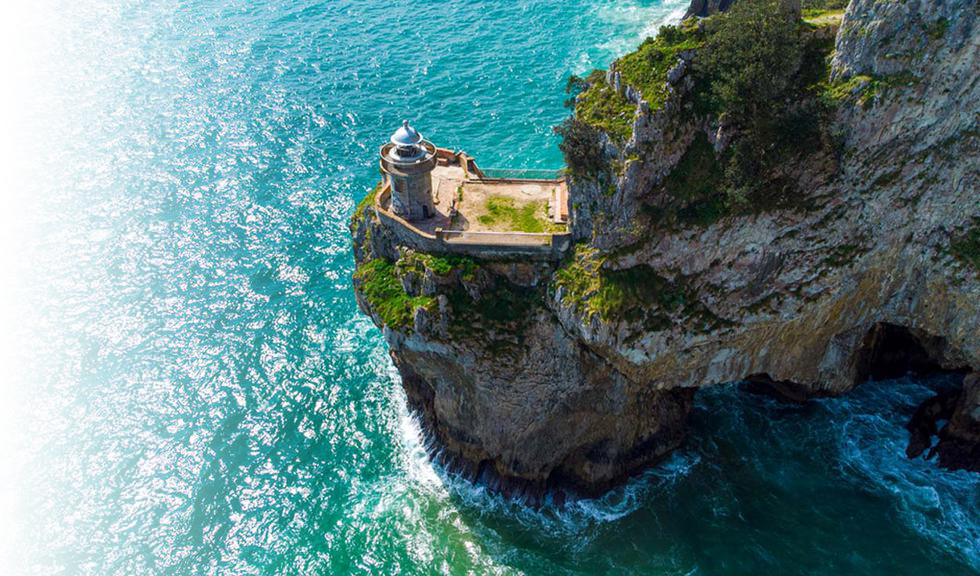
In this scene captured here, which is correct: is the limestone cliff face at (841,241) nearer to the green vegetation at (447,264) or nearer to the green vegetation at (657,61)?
the green vegetation at (657,61)

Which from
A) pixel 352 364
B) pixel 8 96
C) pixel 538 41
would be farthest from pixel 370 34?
pixel 352 364

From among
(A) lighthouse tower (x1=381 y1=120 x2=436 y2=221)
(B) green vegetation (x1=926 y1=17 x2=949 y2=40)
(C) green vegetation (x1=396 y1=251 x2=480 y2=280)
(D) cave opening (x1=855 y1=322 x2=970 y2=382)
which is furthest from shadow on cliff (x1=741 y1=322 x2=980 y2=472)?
(A) lighthouse tower (x1=381 y1=120 x2=436 y2=221)

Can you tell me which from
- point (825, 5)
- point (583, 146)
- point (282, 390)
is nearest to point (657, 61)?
point (583, 146)

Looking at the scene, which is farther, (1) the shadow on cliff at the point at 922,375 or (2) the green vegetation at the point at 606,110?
(1) the shadow on cliff at the point at 922,375

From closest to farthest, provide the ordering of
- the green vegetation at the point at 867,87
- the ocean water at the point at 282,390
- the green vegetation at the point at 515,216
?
1. the green vegetation at the point at 867,87
2. the green vegetation at the point at 515,216
3. the ocean water at the point at 282,390

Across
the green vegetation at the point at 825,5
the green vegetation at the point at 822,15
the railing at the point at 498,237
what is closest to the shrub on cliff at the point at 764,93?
the green vegetation at the point at 822,15

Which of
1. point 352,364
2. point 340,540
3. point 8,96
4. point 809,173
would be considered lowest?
point 340,540

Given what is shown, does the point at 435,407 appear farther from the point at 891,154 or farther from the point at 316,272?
the point at 891,154
